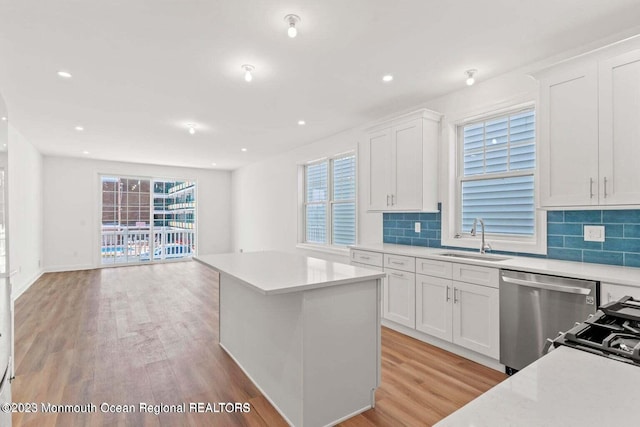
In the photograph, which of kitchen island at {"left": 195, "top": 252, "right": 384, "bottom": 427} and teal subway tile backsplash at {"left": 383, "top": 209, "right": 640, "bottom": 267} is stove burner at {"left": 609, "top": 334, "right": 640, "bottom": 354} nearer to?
kitchen island at {"left": 195, "top": 252, "right": 384, "bottom": 427}

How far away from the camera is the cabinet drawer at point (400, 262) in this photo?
3.20 metres

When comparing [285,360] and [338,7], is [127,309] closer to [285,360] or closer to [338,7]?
[285,360]

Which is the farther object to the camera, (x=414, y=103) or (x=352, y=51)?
(x=414, y=103)

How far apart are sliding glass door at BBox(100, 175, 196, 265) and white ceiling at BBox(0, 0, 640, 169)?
3.66 m

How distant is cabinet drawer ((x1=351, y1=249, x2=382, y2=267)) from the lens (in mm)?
3570

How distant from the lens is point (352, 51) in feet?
8.60

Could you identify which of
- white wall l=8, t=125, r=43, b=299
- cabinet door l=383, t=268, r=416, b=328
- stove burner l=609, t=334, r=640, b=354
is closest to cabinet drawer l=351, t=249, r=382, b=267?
cabinet door l=383, t=268, r=416, b=328

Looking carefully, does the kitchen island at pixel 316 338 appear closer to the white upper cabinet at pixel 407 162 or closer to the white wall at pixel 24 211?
the white upper cabinet at pixel 407 162

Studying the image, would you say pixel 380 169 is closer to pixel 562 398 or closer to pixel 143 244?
pixel 562 398

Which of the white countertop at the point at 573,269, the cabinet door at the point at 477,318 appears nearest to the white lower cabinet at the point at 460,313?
the cabinet door at the point at 477,318

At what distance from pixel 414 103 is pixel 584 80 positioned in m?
1.77

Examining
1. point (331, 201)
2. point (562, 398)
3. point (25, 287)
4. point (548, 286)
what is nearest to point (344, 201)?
point (331, 201)

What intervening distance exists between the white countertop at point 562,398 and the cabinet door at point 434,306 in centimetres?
214

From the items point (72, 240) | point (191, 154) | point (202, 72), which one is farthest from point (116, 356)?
point (72, 240)
